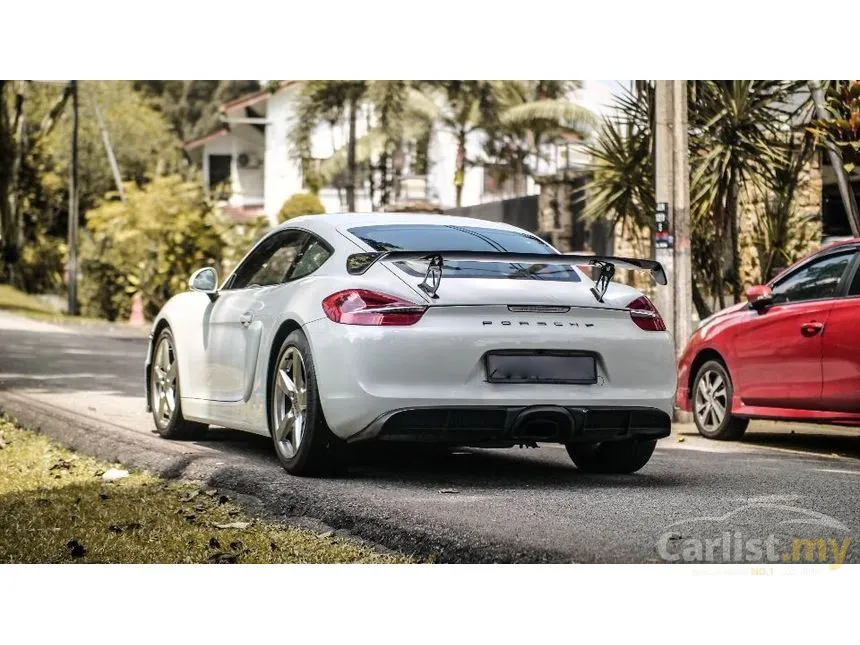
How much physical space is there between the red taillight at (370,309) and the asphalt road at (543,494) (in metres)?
0.82

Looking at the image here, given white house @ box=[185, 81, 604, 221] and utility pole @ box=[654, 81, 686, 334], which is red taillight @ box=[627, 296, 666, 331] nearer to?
utility pole @ box=[654, 81, 686, 334]

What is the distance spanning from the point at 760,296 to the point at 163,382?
422 centimetres

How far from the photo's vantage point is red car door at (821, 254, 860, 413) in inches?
376

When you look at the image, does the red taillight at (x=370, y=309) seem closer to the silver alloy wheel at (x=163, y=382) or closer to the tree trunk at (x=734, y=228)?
the silver alloy wheel at (x=163, y=382)

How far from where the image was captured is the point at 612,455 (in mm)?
8273

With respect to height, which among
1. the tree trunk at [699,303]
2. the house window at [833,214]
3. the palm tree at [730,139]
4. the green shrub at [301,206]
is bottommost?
the tree trunk at [699,303]

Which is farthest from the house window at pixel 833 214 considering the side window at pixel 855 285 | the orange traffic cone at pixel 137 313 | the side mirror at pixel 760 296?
the orange traffic cone at pixel 137 313

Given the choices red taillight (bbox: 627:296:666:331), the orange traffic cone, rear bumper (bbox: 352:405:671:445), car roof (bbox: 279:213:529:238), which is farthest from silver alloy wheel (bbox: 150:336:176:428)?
the orange traffic cone

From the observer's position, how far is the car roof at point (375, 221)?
8.19m

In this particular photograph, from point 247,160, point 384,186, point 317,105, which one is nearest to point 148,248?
point 384,186

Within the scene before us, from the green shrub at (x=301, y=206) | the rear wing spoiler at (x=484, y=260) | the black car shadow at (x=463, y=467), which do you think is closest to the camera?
the rear wing spoiler at (x=484, y=260)

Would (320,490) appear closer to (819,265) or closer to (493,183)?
(819,265)

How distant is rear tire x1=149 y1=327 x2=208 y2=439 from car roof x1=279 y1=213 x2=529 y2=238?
159cm
